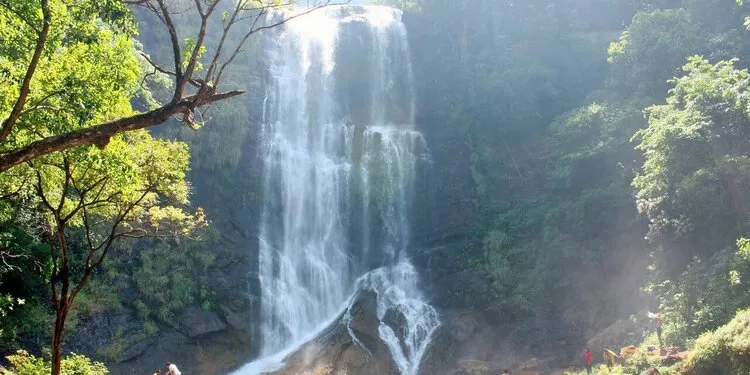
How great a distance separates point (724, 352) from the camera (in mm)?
14625

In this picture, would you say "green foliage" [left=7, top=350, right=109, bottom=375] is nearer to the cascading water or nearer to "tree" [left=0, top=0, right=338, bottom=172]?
"tree" [left=0, top=0, right=338, bottom=172]

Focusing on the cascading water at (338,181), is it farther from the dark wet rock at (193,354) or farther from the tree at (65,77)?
the tree at (65,77)

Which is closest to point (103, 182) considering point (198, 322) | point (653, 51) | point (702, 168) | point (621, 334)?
point (198, 322)

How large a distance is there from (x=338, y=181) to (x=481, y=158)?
348 inches

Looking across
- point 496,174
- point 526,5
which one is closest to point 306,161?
point 496,174

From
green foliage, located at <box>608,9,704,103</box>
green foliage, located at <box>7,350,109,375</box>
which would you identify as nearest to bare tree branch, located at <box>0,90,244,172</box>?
green foliage, located at <box>7,350,109,375</box>

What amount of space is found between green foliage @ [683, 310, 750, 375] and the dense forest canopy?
17cm

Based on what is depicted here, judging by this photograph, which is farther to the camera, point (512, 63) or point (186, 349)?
point (512, 63)

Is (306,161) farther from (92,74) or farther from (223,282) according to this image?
Answer: (92,74)

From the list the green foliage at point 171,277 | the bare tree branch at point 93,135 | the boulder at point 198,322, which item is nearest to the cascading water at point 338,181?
the boulder at point 198,322

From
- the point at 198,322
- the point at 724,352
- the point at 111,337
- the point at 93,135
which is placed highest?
the point at 93,135

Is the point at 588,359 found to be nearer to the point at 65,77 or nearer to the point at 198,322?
the point at 198,322

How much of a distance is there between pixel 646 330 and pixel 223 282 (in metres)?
18.9

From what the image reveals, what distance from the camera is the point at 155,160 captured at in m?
11.5
